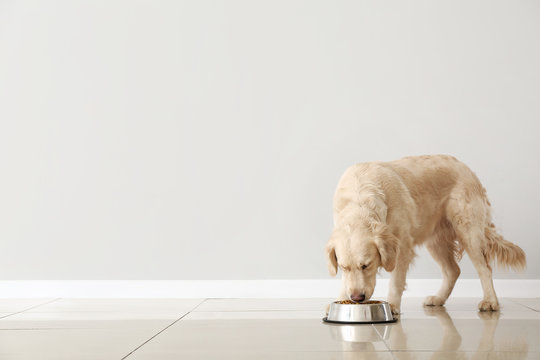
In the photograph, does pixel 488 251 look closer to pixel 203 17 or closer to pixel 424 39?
pixel 424 39

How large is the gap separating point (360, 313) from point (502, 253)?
4.94 feet

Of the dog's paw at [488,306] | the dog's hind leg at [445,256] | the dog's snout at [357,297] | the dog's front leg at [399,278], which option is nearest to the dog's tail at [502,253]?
the dog's hind leg at [445,256]

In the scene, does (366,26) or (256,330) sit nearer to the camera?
(256,330)

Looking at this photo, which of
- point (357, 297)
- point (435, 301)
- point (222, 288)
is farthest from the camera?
point (222, 288)

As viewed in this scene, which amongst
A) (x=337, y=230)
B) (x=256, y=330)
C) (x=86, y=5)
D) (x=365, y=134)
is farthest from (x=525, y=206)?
(x=86, y=5)

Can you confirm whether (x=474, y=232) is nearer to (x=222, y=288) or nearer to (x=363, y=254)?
(x=363, y=254)

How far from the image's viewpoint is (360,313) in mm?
3230

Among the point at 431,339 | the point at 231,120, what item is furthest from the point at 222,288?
the point at 431,339

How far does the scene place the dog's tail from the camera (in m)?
4.25

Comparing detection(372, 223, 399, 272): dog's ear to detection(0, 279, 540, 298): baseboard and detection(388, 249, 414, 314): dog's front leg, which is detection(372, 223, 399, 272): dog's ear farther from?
detection(0, 279, 540, 298): baseboard

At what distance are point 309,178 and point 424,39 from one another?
147 cm

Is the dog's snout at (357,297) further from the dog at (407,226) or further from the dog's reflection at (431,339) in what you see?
the dog's reflection at (431,339)

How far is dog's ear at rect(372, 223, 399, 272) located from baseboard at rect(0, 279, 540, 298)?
1.45 m

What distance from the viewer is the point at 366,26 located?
5246mm
